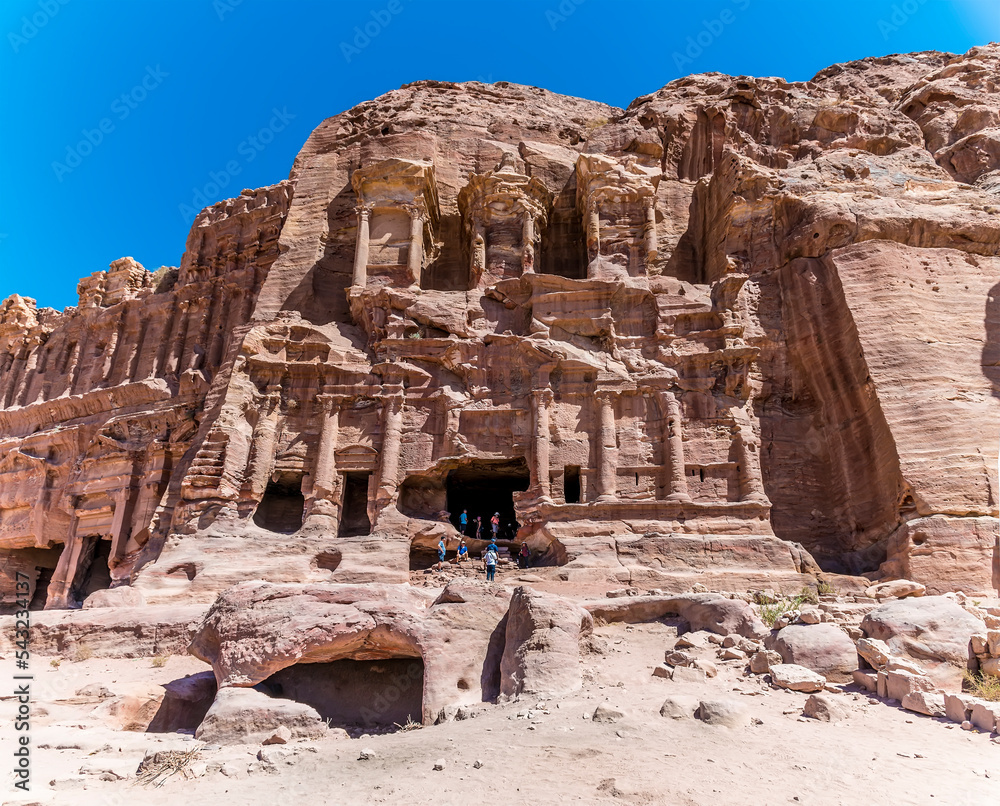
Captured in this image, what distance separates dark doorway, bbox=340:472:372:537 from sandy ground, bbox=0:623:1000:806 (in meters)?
13.1

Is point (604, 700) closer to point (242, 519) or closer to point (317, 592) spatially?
point (317, 592)

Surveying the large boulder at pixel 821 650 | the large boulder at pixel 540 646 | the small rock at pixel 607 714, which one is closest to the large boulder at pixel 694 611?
the large boulder at pixel 821 650

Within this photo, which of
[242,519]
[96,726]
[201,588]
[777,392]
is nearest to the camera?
[96,726]

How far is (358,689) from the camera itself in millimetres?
11961

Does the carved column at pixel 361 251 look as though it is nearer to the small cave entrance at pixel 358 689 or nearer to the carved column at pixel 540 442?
the carved column at pixel 540 442

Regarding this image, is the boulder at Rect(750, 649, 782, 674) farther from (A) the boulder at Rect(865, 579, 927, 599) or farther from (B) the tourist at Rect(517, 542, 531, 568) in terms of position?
(B) the tourist at Rect(517, 542, 531, 568)

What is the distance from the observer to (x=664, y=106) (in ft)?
109

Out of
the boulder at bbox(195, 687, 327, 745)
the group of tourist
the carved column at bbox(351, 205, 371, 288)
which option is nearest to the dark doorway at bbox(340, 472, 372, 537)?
the group of tourist

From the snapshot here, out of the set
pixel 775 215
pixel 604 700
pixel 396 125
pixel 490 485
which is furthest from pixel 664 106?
pixel 604 700

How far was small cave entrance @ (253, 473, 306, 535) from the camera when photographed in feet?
78.4

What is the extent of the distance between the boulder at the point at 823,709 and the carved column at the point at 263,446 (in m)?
17.9

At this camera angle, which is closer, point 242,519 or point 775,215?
point 242,519

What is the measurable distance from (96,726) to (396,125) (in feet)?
90.8

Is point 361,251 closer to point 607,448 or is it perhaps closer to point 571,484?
point 571,484
